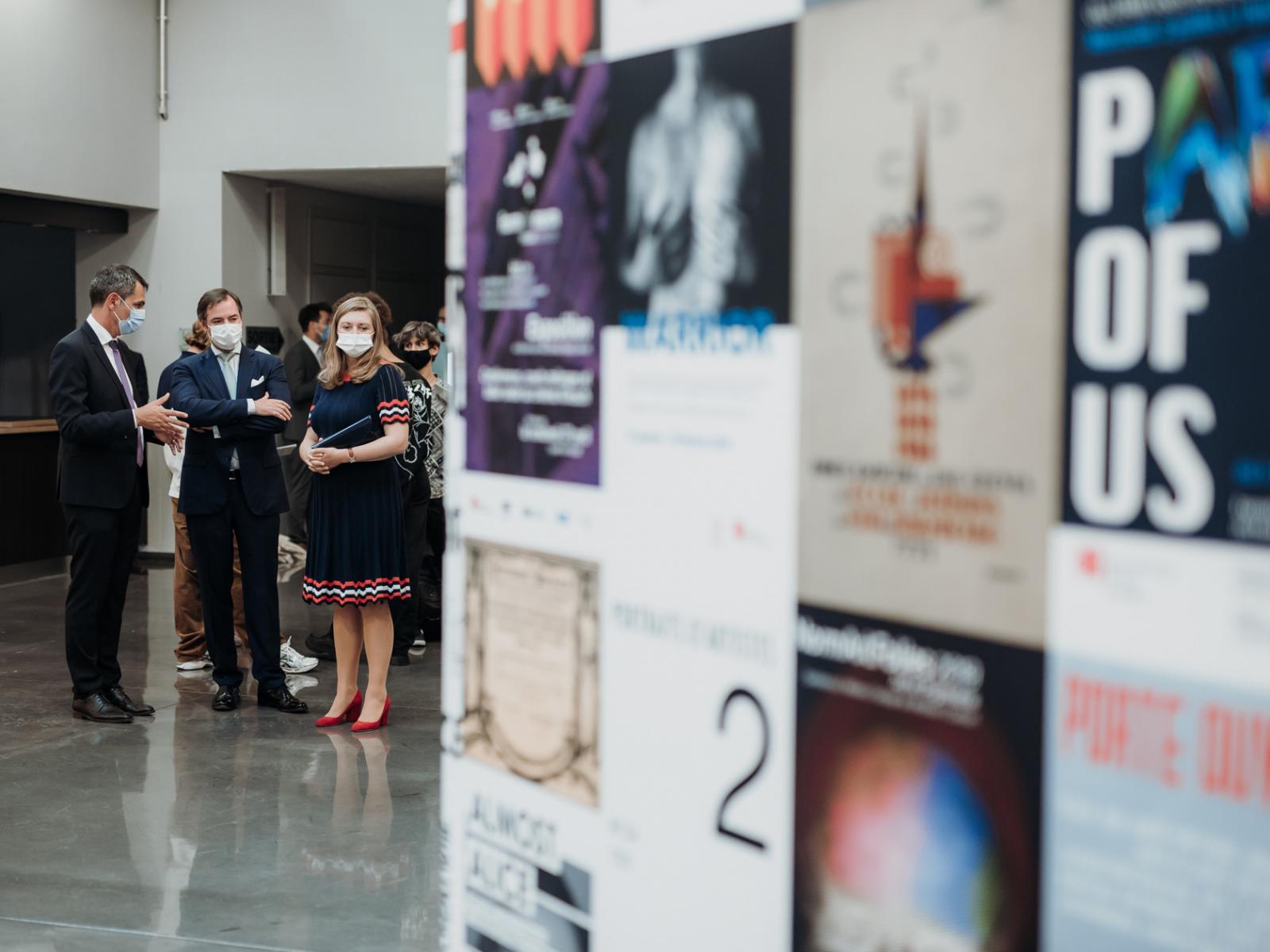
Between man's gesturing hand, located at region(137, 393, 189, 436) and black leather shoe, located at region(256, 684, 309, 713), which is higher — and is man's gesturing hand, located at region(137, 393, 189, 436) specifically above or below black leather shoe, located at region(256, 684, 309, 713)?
above

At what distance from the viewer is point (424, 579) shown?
7.46 m

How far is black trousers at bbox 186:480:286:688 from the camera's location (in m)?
5.70

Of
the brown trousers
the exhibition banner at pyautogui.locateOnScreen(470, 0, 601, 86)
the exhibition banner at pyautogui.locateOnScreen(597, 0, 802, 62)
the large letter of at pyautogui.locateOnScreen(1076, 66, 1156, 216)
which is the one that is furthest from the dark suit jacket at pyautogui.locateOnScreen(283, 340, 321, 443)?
the large letter of at pyautogui.locateOnScreen(1076, 66, 1156, 216)

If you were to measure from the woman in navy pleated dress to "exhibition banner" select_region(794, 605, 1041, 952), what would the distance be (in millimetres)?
3862

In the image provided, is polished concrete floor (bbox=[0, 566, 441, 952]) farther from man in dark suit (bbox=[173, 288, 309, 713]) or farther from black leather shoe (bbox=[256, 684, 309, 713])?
man in dark suit (bbox=[173, 288, 309, 713])

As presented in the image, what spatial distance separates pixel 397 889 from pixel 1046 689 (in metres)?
2.87

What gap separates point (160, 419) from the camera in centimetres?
549

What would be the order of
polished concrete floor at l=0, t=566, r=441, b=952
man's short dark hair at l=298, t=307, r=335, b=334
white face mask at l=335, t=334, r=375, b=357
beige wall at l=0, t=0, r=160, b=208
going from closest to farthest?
polished concrete floor at l=0, t=566, r=441, b=952, white face mask at l=335, t=334, r=375, b=357, man's short dark hair at l=298, t=307, r=335, b=334, beige wall at l=0, t=0, r=160, b=208

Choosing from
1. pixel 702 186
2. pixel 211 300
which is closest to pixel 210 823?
pixel 211 300

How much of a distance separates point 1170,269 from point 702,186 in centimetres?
62

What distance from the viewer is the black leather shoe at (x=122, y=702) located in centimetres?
581

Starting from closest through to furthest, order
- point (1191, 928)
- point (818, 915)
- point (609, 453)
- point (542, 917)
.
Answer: point (1191, 928) < point (818, 915) < point (609, 453) < point (542, 917)

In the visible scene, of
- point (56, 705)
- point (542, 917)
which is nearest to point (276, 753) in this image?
point (56, 705)

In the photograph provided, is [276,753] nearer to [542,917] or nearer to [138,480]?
[138,480]
